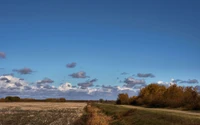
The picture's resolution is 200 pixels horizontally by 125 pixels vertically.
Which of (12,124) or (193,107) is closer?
(12,124)

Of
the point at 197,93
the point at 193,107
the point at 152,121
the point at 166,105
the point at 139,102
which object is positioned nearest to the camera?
the point at 152,121

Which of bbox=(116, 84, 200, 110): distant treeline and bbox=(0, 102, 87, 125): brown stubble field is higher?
bbox=(116, 84, 200, 110): distant treeline

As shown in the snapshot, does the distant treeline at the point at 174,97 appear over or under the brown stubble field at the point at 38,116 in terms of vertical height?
over

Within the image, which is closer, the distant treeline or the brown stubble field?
the brown stubble field

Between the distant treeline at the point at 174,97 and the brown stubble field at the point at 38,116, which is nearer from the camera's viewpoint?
the brown stubble field at the point at 38,116

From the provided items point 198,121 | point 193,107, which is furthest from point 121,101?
point 198,121

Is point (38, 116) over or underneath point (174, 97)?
underneath

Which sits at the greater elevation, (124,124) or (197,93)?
(197,93)

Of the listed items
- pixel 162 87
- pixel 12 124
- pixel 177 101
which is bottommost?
pixel 12 124

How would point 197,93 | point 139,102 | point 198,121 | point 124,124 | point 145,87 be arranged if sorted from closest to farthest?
point 198,121
point 124,124
point 197,93
point 139,102
point 145,87

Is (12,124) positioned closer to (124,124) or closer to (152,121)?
(124,124)

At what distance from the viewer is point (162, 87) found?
130500 millimetres

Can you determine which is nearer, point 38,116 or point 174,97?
point 38,116

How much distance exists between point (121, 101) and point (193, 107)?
10613cm
